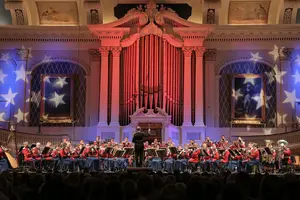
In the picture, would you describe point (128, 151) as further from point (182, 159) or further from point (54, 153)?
point (54, 153)

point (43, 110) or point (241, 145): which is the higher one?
point (43, 110)

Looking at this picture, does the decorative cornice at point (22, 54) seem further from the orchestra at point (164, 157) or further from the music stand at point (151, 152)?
the music stand at point (151, 152)

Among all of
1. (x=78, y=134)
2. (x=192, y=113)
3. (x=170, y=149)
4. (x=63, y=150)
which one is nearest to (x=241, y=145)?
(x=170, y=149)

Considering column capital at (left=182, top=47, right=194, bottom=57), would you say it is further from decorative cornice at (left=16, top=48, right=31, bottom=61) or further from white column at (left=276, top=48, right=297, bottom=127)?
decorative cornice at (left=16, top=48, right=31, bottom=61)

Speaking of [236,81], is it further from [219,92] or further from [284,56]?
[284,56]

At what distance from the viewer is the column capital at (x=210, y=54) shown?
21016mm

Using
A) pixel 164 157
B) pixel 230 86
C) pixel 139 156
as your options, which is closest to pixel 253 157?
pixel 164 157

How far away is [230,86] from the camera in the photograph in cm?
2089

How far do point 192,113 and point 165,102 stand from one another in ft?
4.44

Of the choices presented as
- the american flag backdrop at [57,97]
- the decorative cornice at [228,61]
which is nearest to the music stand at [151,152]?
the american flag backdrop at [57,97]

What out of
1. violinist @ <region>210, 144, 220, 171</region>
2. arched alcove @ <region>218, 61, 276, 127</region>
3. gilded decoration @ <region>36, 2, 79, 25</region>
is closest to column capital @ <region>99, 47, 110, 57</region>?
gilded decoration @ <region>36, 2, 79, 25</region>

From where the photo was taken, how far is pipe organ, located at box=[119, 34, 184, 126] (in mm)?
20188

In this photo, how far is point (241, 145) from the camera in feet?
52.7

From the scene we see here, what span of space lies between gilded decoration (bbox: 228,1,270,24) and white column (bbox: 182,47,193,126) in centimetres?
287
